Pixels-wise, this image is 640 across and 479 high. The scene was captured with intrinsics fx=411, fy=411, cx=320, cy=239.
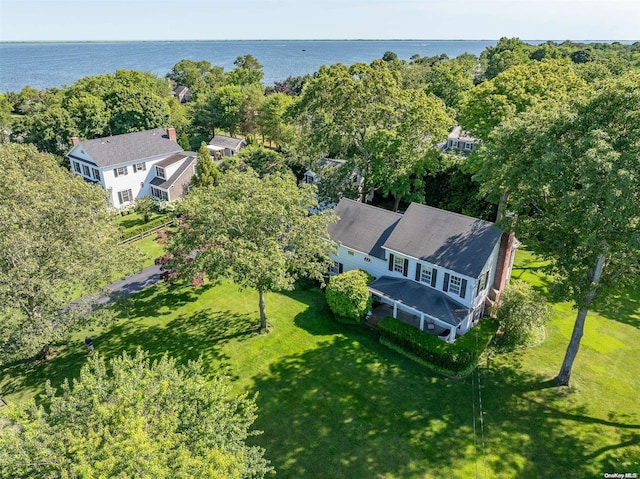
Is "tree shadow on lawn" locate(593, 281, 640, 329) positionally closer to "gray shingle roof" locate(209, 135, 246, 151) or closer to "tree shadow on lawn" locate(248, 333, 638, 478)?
"tree shadow on lawn" locate(248, 333, 638, 478)

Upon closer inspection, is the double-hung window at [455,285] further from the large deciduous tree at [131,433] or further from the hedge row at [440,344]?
the large deciduous tree at [131,433]

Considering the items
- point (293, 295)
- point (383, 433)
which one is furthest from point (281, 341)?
point (383, 433)

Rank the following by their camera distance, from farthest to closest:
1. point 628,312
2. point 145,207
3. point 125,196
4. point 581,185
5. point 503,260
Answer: point 125,196 → point 145,207 → point 628,312 → point 503,260 → point 581,185

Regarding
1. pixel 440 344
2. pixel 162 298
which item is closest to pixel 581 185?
pixel 440 344

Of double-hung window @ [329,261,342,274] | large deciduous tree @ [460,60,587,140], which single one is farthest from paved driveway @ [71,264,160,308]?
large deciduous tree @ [460,60,587,140]

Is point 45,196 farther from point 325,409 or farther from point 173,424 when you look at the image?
point 325,409

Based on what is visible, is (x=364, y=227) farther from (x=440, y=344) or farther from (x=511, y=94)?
(x=511, y=94)

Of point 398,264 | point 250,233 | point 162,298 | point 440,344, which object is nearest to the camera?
point 440,344
